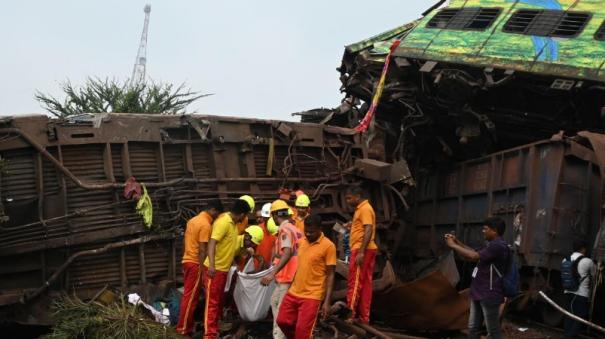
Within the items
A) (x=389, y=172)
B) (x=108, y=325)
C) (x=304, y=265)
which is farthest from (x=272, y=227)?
(x=389, y=172)

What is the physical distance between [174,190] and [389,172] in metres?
3.31

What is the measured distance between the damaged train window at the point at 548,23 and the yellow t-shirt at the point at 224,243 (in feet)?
22.4

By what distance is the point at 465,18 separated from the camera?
1214cm

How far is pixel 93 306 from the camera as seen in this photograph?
22.8 ft

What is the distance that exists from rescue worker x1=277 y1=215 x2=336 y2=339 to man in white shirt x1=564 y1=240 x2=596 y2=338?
130 inches

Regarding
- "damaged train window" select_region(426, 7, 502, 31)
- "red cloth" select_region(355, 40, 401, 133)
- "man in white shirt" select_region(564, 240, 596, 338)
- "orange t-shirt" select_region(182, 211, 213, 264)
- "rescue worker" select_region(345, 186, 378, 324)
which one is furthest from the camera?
"damaged train window" select_region(426, 7, 502, 31)

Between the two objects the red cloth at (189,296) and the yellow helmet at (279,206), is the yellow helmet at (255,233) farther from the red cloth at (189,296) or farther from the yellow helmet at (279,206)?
the red cloth at (189,296)

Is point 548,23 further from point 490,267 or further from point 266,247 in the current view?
point 490,267

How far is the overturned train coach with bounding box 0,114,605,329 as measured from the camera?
769 cm

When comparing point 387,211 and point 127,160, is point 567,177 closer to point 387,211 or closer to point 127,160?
point 387,211

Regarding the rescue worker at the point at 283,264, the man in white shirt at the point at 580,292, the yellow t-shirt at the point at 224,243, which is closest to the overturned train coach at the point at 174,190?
the man in white shirt at the point at 580,292

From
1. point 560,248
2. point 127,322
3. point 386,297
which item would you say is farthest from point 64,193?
point 560,248

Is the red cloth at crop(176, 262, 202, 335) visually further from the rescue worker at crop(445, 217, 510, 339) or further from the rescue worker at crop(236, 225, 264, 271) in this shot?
the rescue worker at crop(445, 217, 510, 339)

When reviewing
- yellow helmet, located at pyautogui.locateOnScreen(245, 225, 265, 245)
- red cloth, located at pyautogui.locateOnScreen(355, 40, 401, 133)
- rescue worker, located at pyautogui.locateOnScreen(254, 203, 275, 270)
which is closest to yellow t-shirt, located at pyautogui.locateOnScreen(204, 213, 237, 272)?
yellow helmet, located at pyautogui.locateOnScreen(245, 225, 265, 245)
